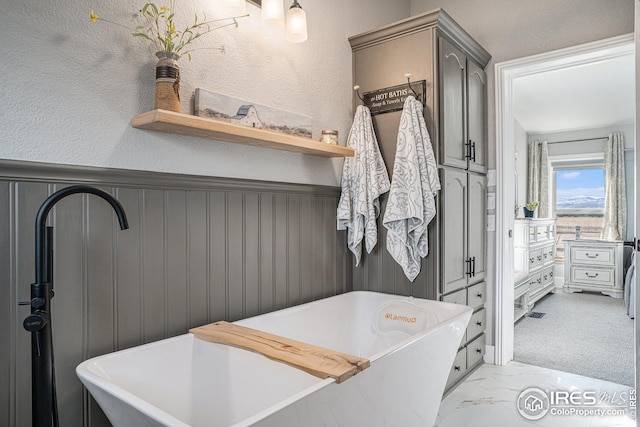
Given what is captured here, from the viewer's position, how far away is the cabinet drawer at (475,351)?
2.81m

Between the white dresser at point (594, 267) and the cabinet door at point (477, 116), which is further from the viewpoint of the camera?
the white dresser at point (594, 267)

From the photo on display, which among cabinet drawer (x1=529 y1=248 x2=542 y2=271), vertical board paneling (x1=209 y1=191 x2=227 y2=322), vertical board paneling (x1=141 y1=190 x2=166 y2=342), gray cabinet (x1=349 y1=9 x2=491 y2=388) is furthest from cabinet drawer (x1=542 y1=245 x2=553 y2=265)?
vertical board paneling (x1=141 y1=190 x2=166 y2=342)

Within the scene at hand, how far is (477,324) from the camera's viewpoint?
2.94m

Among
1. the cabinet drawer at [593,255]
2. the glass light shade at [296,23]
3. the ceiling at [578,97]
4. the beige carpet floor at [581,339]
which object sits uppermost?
the ceiling at [578,97]

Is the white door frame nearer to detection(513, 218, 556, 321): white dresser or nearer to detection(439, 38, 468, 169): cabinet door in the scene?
detection(439, 38, 468, 169): cabinet door

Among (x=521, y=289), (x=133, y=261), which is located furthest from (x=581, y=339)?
(x=133, y=261)

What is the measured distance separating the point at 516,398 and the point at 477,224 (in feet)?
3.69

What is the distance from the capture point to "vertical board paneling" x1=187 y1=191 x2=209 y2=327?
1.80m

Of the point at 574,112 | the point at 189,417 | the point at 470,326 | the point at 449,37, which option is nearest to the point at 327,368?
the point at 189,417

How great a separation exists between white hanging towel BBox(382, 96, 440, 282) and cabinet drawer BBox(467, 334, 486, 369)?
838 millimetres

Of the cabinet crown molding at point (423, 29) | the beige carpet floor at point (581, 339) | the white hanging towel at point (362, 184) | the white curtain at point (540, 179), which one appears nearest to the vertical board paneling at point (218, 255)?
the white hanging towel at point (362, 184)

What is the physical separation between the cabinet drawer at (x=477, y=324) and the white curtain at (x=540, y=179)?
13.5ft

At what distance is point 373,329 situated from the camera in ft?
7.55

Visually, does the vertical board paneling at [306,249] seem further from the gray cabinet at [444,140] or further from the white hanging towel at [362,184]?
the gray cabinet at [444,140]
